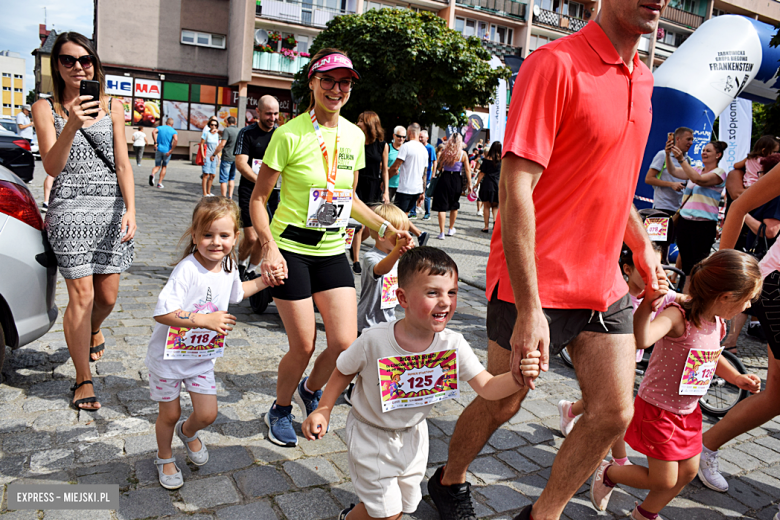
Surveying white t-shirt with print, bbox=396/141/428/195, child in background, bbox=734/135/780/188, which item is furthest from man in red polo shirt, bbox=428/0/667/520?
white t-shirt with print, bbox=396/141/428/195

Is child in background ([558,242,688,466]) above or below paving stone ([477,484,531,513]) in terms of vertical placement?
above

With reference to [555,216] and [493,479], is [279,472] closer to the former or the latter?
[493,479]

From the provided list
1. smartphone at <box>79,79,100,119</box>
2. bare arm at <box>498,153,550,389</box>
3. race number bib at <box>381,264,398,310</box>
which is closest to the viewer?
bare arm at <box>498,153,550,389</box>

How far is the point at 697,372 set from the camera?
2.83 m

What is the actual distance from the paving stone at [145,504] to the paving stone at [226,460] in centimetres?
26

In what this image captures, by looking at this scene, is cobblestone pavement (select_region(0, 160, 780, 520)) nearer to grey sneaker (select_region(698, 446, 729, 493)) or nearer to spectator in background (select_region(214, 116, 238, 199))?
grey sneaker (select_region(698, 446, 729, 493))

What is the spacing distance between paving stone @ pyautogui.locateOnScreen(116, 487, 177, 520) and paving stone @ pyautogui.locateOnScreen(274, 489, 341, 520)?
47 centimetres

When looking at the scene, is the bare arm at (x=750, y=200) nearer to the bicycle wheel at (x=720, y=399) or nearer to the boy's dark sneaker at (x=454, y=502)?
the bicycle wheel at (x=720, y=399)

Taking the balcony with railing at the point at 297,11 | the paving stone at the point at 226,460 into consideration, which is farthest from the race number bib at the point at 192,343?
the balcony with railing at the point at 297,11

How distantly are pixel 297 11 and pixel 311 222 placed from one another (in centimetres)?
3394

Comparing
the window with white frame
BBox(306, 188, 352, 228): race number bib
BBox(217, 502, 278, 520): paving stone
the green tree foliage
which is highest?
the window with white frame

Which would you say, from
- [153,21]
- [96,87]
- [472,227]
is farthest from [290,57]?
[96,87]

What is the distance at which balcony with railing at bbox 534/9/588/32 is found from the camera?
134 ft

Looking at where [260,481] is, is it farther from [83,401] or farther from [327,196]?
[327,196]
